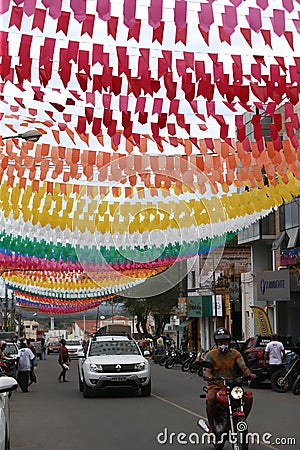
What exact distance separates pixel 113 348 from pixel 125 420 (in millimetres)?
6982

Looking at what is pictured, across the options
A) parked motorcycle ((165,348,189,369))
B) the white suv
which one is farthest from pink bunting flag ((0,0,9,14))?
parked motorcycle ((165,348,189,369))

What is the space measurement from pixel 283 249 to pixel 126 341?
19.4 metres

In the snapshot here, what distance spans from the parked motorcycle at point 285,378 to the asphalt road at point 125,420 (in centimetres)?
34

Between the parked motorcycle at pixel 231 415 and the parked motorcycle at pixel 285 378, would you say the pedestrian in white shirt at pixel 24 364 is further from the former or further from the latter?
the parked motorcycle at pixel 231 415

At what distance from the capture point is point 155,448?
12336 mm

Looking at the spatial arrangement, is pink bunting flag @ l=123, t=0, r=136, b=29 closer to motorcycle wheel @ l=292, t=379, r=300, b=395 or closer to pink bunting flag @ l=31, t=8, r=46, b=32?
pink bunting flag @ l=31, t=8, r=46, b=32

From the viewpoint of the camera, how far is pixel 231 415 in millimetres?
10812

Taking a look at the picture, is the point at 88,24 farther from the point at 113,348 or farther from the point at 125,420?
the point at 113,348

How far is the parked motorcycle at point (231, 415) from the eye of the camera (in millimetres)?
10672

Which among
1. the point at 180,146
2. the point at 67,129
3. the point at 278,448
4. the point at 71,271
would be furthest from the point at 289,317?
the point at 278,448

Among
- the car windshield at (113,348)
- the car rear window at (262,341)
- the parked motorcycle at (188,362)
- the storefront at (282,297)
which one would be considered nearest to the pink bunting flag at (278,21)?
the car windshield at (113,348)

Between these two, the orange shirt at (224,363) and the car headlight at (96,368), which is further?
the car headlight at (96,368)

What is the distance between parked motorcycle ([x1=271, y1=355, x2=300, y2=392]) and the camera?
23697mm

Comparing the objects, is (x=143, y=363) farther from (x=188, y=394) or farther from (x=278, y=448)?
(x=278, y=448)
